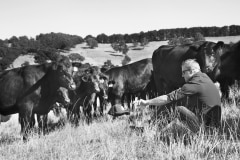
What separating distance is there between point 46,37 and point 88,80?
46.9m

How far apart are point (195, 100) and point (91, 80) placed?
5201 millimetres

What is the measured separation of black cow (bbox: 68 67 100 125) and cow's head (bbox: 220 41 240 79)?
14.9 ft

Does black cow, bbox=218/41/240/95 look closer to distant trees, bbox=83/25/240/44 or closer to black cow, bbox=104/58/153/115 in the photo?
black cow, bbox=104/58/153/115

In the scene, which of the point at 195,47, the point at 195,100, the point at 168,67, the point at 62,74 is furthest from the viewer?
the point at 168,67

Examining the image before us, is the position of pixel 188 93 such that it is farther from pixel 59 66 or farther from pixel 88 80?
pixel 88 80

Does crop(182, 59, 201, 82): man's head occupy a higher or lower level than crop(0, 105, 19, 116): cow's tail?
higher

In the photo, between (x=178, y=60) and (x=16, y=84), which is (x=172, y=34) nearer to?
(x=178, y=60)

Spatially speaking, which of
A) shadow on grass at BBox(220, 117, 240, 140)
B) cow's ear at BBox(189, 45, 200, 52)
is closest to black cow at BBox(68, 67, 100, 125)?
cow's ear at BBox(189, 45, 200, 52)

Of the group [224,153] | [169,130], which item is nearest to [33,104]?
[169,130]

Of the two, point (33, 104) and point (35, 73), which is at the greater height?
point (35, 73)

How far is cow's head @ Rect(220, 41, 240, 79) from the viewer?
9325mm

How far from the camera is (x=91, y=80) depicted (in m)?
9.16

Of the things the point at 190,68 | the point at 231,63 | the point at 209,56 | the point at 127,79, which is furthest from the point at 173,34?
the point at 190,68

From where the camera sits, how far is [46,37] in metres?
53.3
